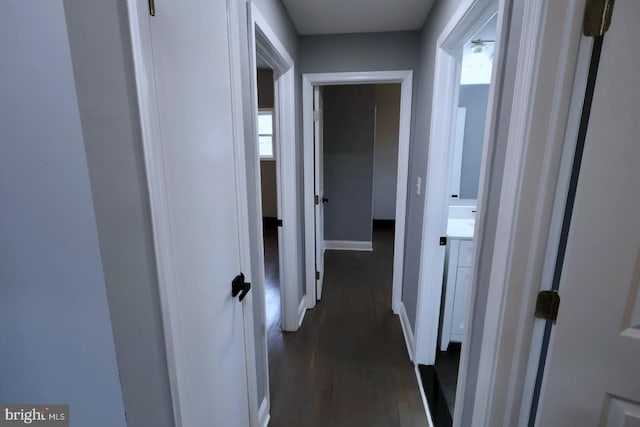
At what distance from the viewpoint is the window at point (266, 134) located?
16.9 ft

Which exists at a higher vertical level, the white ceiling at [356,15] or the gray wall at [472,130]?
the white ceiling at [356,15]

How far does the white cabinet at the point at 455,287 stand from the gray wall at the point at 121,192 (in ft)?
5.91

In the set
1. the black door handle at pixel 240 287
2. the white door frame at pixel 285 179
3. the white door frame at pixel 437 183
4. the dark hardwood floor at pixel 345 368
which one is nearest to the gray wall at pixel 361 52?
the white door frame at pixel 285 179

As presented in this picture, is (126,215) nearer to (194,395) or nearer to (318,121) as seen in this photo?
(194,395)

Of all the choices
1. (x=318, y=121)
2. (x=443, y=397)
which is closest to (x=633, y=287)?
(x=443, y=397)

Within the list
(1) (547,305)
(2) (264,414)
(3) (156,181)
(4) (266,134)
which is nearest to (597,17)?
(1) (547,305)

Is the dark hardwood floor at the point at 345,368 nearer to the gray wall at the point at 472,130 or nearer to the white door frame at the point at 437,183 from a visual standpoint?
the white door frame at the point at 437,183

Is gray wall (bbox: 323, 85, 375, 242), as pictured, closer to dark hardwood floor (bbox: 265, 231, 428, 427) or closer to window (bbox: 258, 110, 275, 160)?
dark hardwood floor (bbox: 265, 231, 428, 427)

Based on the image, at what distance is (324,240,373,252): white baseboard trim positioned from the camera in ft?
14.2

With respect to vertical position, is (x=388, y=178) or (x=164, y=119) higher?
(x=164, y=119)

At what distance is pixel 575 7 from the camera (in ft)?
2.27

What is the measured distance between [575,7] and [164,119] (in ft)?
3.43

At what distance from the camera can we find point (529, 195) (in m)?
0.80

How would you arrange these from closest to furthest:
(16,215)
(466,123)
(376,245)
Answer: (16,215)
(466,123)
(376,245)
